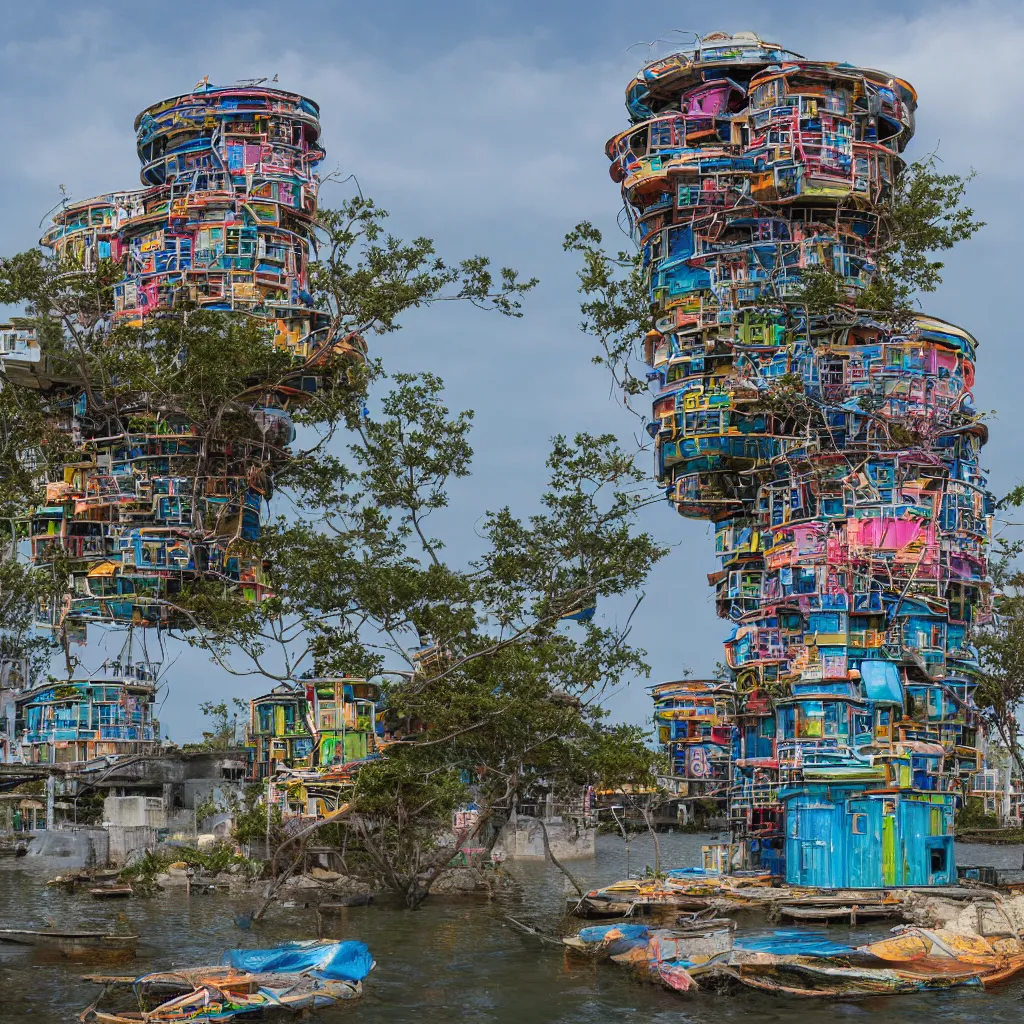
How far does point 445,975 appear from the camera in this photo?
40.5 metres

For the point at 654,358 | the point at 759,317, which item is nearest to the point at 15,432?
the point at 654,358

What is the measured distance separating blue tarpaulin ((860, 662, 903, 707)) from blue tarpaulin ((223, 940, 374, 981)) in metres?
22.2

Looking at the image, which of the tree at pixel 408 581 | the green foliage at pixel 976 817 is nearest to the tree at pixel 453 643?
the tree at pixel 408 581

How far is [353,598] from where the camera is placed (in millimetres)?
58656

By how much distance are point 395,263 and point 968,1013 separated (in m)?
36.2

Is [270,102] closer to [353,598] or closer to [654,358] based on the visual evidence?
[654,358]

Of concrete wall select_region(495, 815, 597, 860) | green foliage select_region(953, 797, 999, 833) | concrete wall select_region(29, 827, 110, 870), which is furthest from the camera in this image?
green foliage select_region(953, 797, 999, 833)

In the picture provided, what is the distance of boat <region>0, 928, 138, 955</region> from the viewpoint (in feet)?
135

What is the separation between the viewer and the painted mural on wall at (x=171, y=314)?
74125 millimetres

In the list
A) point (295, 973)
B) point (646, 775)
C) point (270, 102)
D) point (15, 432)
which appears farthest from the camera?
point (270, 102)

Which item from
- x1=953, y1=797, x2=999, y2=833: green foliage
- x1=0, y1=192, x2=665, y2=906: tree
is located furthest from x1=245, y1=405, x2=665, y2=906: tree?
x1=953, y1=797, x2=999, y2=833: green foliage

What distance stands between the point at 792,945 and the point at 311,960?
11.3 meters

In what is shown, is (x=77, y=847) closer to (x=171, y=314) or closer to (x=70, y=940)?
(x=171, y=314)

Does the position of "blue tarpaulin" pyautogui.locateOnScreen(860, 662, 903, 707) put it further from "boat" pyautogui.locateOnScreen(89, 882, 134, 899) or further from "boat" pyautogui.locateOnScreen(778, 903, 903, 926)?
"boat" pyautogui.locateOnScreen(89, 882, 134, 899)
